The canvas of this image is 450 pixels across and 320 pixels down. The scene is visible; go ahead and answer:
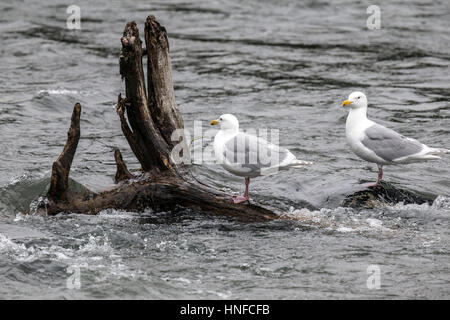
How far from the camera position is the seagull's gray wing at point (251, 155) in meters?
7.71

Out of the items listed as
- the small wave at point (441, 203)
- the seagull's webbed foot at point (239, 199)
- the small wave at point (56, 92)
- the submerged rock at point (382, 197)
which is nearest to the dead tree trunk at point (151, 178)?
the seagull's webbed foot at point (239, 199)

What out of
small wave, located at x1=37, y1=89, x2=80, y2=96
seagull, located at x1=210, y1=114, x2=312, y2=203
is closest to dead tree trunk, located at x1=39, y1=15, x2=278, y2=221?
seagull, located at x1=210, y1=114, x2=312, y2=203

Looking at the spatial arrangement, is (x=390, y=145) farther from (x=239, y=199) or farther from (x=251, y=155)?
(x=239, y=199)

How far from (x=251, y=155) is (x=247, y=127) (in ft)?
15.5

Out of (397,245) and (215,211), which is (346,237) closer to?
(397,245)

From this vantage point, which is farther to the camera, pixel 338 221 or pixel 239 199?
pixel 338 221

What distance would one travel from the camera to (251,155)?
7730 mm

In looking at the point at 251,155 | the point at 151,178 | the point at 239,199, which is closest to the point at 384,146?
the point at 251,155

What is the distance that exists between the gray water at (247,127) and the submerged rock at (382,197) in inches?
5.8

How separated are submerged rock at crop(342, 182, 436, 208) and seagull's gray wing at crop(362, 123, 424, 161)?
0.39 metres

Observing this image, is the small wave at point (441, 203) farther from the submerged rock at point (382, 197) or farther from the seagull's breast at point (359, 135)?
the seagull's breast at point (359, 135)

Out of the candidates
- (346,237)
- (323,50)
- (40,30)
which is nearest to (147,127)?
(346,237)

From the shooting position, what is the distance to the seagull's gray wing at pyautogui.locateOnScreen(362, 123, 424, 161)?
8781 millimetres

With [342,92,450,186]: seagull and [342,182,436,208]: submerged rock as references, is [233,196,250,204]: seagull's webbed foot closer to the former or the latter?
[342,182,436,208]: submerged rock
